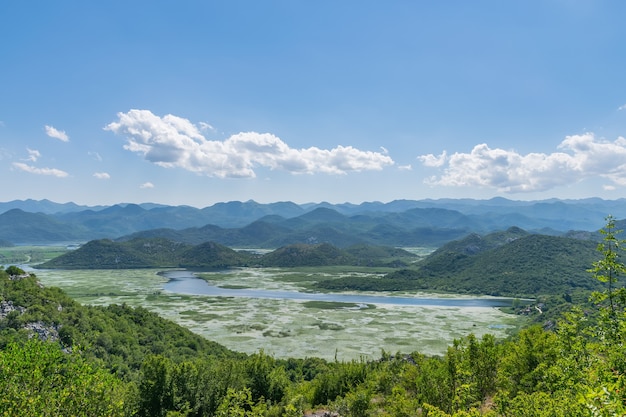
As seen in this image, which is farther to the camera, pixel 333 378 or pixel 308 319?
pixel 308 319

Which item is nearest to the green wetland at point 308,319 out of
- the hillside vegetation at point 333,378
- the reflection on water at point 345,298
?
the reflection on water at point 345,298

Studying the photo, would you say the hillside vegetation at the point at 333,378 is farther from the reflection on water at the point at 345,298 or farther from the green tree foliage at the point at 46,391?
the reflection on water at the point at 345,298

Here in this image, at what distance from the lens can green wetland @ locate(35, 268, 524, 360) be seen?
8924cm

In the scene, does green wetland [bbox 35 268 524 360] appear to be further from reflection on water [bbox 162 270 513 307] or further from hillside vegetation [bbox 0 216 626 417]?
hillside vegetation [bbox 0 216 626 417]

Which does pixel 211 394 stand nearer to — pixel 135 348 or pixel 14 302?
pixel 135 348

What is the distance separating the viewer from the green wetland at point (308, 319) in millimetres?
89244

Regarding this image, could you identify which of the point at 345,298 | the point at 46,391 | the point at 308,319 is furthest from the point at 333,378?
the point at 345,298

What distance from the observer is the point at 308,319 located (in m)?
118

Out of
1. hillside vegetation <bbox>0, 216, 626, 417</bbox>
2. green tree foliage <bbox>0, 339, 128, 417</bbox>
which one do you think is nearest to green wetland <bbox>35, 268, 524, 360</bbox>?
hillside vegetation <bbox>0, 216, 626, 417</bbox>

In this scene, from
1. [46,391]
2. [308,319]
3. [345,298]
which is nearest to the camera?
[46,391]

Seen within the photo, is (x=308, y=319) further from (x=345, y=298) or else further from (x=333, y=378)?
(x=333, y=378)

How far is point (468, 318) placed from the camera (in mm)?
120312

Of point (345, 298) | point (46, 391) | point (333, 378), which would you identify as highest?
point (46, 391)

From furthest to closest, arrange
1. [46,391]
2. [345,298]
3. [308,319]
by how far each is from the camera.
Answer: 1. [345,298]
2. [308,319]
3. [46,391]
